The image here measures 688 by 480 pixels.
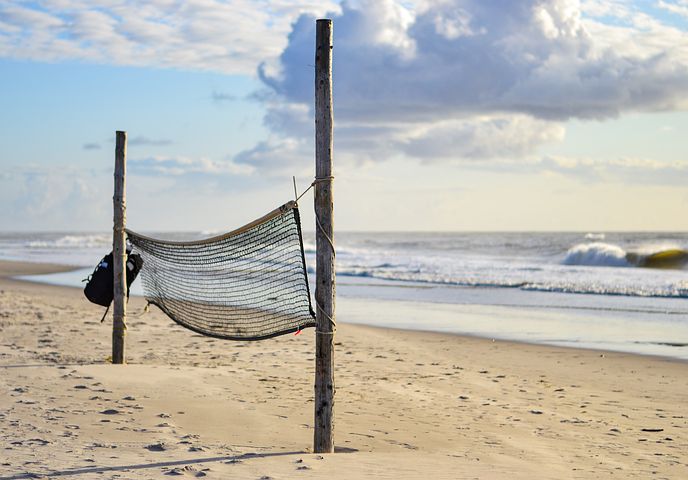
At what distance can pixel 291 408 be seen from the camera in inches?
301

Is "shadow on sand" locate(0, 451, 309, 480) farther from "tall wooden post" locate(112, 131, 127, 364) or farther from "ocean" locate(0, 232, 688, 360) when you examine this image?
"ocean" locate(0, 232, 688, 360)

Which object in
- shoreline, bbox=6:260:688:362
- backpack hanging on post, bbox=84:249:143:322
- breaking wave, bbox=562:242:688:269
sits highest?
breaking wave, bbox=562:242:688:269

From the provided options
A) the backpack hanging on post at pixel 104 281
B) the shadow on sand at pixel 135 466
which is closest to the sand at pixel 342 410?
the shadow on sand at pixel 135 466

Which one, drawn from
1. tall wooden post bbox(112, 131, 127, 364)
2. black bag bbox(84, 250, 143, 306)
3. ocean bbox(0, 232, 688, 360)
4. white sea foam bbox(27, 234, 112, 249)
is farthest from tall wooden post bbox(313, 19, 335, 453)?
white sea foam bbox(27, 234, 112, 249)

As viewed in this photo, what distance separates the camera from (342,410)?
7.61 m

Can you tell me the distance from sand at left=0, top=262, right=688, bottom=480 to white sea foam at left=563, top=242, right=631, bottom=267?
26092mm

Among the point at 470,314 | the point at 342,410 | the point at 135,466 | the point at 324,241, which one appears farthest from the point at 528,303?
the point at 135,466

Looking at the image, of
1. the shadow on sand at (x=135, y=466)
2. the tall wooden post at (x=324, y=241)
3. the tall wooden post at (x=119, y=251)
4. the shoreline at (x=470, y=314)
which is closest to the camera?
the shadow on sand at (x=135, y=466)

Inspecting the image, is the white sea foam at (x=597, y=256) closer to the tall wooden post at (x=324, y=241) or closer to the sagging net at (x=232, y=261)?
the sagging net at (x=232, y=261)

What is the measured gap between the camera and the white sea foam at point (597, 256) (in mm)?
36375

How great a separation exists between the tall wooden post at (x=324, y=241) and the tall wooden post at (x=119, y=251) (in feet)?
13.9

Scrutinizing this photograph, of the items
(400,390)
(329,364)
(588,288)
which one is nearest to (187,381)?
(400,390)

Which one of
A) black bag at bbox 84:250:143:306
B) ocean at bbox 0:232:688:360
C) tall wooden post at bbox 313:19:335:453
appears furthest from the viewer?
ocean at bbox 0:232:688:360

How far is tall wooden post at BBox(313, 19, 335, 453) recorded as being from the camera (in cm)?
586
